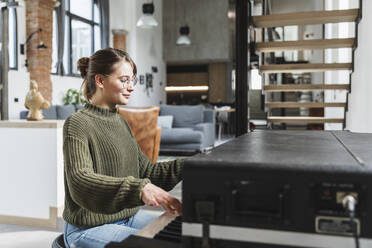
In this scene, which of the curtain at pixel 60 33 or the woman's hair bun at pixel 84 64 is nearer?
the woman's hair bun at pixel 84 64

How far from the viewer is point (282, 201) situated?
0.54m

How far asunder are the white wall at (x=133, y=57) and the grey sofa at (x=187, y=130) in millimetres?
2182

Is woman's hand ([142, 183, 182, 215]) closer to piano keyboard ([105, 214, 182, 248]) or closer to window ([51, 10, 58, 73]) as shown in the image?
piano keyboard ([105, 214, 182, 248])

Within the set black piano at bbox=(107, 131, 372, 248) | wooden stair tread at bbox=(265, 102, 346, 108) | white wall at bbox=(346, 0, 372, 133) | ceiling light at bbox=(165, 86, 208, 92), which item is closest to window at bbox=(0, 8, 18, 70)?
wooden stair tread at bbox=(265, 102, 346, 108)

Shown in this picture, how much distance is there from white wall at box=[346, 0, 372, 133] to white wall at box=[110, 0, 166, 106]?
7.47 meters

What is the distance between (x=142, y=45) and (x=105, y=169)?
400 inches

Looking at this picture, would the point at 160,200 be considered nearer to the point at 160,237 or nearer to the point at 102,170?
the point at 160,237

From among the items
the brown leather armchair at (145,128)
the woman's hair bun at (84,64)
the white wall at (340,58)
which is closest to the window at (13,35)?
the brown leather armchair at (145,128)

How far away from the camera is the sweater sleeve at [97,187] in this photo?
2.86ft

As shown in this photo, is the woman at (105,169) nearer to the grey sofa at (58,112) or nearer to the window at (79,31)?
the grey sofa at (58,112)

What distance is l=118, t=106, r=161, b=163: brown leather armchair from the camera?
4.34 metres

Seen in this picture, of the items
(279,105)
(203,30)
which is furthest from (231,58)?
(279,105)

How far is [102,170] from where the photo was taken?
119 cm

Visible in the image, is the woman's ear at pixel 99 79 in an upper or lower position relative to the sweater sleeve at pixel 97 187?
upper
